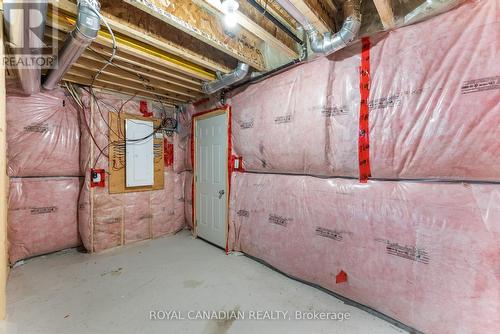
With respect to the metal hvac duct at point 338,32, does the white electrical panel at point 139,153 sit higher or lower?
lower

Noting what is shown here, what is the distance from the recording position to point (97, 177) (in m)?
2.98

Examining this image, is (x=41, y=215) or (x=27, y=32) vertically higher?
(x=27, y=32)

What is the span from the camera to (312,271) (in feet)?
7.00

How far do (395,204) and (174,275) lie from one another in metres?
2.30

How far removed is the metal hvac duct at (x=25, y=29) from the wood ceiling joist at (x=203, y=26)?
1.89ft

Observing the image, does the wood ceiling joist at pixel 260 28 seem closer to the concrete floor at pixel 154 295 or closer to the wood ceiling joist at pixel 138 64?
A: the wood ceiling joist at pixel 138 64

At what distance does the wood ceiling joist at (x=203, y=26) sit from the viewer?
1.59m

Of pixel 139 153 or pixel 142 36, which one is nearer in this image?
pixel 142 36

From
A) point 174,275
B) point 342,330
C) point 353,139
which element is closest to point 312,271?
point 342,330

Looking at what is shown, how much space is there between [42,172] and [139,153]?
1.17 meters

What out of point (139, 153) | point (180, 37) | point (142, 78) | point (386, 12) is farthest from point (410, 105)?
point (139, 153)

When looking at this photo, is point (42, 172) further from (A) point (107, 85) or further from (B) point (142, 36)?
(B) point (142, 36)

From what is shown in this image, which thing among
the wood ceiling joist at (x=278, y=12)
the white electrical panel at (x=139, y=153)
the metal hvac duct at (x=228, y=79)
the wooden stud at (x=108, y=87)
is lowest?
the white electrical panel at (x=139, y=153)

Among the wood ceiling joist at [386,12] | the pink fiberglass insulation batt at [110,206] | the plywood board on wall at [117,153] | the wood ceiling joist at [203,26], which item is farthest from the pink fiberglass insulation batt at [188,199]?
the wood ceiling joist at [386,12]
